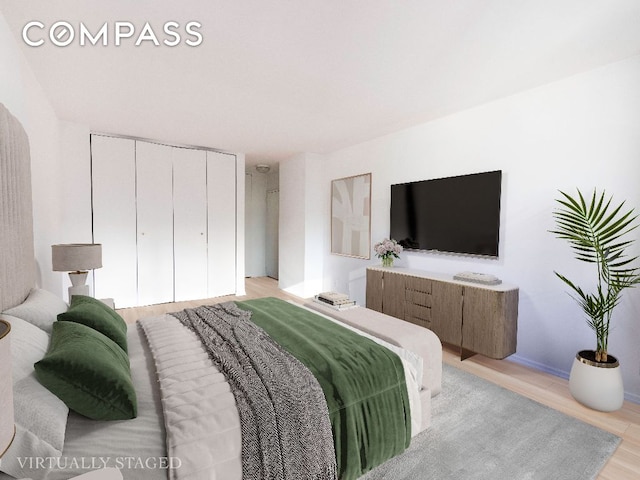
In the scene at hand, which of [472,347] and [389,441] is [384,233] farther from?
[389,441]

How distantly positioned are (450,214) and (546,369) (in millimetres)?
1697

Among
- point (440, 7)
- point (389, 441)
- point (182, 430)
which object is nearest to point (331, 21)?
point (440, 7)

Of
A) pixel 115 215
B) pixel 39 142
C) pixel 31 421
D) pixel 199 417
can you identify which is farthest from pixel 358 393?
pixel 115 215

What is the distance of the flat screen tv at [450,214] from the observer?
310 centimetres

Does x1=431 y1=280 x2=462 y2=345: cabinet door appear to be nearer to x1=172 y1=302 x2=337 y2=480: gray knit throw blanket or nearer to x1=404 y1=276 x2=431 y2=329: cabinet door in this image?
x1=404 y1=276 x2=431 y2=329: cabinet door

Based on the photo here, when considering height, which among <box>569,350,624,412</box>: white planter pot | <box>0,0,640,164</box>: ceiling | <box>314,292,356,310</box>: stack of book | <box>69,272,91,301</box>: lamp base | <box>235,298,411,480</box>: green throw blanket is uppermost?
<box>0,0,640,164</box>: ceiling

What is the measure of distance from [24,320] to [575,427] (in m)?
3.30

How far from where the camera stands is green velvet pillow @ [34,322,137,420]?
1120 millimetres

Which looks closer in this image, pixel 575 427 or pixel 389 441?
pixel 389 441

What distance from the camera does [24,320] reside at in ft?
5.19

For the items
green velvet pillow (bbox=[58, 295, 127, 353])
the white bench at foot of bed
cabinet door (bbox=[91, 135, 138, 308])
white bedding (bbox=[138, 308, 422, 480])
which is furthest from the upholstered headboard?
cabinet door (bbox=[91, 135, 138, 308])

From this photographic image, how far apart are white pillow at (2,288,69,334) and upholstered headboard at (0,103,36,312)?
0.06 m

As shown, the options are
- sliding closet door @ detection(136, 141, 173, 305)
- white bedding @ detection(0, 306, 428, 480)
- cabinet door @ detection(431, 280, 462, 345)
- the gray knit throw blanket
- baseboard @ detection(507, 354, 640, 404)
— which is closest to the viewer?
white bedding @ detection(0, 306, 428, 480)

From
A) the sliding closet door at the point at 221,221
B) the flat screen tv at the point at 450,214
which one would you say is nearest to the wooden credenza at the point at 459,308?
the flat screen tv at the point at 450,214
